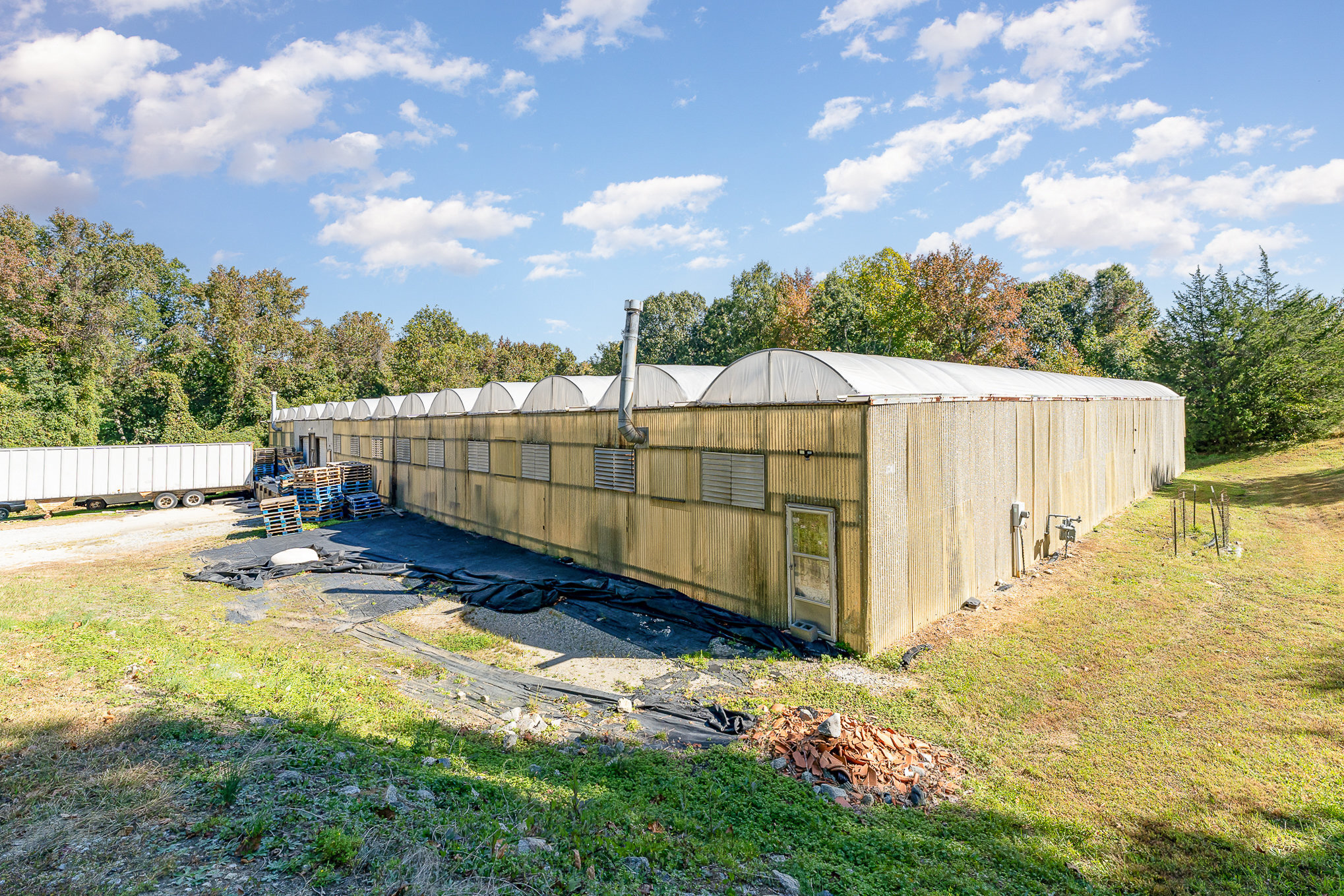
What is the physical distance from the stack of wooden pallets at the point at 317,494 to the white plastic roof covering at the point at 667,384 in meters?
14.2

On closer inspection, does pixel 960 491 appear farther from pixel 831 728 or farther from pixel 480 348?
pixel 480 348

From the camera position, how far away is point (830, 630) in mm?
9117

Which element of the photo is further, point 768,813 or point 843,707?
point 843,707

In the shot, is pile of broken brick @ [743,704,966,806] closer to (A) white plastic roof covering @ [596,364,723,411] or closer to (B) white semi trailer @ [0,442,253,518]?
(A) white plastic roof covering @ [596,364,723,411]

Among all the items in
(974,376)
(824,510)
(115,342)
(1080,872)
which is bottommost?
(1080,872)

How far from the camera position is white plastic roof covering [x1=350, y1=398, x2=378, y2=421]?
1037 inches

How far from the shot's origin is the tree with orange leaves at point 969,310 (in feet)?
105

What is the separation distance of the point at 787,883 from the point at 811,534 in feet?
18.3

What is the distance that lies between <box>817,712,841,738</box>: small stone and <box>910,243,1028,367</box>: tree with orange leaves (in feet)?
102

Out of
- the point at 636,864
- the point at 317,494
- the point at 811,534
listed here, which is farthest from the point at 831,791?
the point at 317,494

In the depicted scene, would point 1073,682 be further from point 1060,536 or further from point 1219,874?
point 1060,536

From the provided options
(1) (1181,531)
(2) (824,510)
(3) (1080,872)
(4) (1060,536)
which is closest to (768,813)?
(3) (1080,872)

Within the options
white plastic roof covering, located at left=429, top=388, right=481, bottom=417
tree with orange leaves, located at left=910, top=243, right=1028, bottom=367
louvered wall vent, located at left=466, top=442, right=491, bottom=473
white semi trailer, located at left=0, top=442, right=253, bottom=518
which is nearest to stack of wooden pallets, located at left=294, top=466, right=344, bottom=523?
white plastic roof covering, located at left=429, top=388, right=481, bottom=417

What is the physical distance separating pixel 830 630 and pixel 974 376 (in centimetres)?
769
